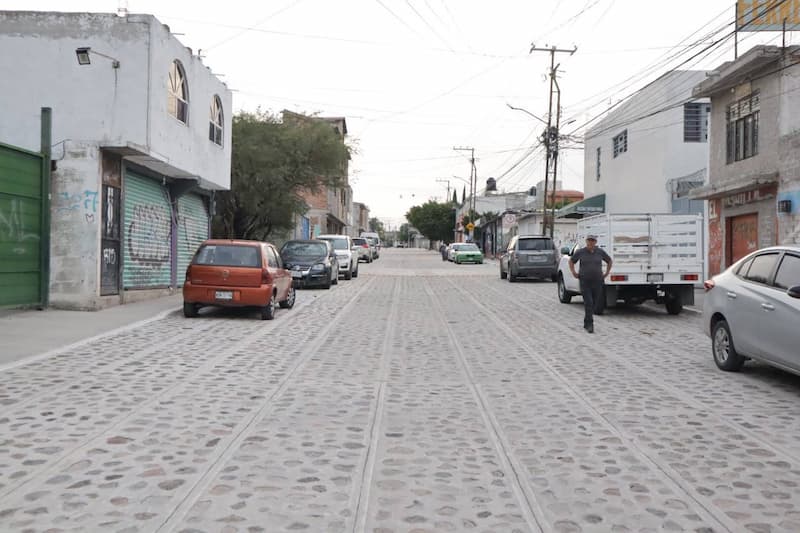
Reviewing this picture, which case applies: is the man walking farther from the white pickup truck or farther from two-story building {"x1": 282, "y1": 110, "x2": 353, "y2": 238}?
two-story building {"x1": 282, "y1": 110, "x2": 353, "y2": 238}

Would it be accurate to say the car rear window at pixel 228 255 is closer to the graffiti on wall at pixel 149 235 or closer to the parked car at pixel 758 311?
the graffiti on wall at pixel 149 235

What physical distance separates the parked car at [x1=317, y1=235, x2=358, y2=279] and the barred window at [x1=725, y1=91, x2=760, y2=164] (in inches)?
570

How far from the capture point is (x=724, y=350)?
29.5 ft

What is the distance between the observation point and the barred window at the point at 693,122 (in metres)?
31.5

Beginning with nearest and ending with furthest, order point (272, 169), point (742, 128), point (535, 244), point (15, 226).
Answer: point (15, 226) → point (742, 128) → point (272, 169) → point (535, 244)

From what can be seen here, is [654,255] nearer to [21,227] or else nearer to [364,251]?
[21,227]

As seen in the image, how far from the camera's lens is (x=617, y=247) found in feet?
53.1

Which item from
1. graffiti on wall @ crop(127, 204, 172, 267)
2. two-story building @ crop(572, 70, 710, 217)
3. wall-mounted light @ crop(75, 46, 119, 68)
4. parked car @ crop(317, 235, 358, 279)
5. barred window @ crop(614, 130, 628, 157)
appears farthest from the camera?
barred window @ crop(614, 130, 628, 157)

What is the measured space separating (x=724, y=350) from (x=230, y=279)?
877 cm

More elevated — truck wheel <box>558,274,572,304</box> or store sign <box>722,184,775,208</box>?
store sign <box>722,184,775,208</box>

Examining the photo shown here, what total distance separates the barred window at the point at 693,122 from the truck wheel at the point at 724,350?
24.6 meters

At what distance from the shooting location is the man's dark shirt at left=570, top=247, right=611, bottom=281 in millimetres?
13344

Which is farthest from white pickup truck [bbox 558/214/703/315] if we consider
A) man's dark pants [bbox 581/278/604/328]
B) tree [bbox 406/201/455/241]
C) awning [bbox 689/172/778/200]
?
tree [bbox 406/201/455/241]

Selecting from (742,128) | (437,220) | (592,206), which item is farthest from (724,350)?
(437,220)
